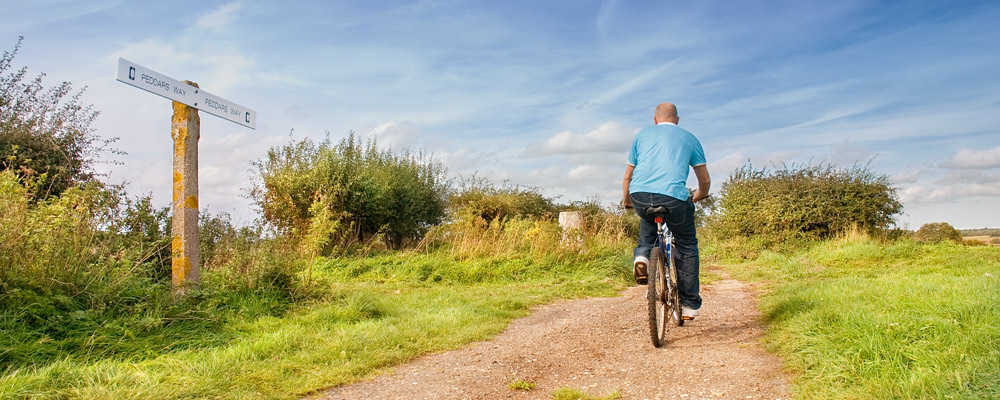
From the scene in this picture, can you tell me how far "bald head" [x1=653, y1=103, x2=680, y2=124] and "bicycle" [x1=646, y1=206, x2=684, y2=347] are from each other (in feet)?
2.87

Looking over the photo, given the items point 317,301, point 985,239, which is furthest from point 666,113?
point 985,239

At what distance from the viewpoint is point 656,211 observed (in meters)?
4.89

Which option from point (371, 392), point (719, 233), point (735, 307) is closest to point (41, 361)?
point (371, 392)

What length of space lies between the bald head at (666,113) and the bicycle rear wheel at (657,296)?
114 cm

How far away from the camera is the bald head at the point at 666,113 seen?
529 cm

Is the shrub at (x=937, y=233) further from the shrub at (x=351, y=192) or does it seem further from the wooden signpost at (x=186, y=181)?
the wooden signpost at (x=186, y=181)

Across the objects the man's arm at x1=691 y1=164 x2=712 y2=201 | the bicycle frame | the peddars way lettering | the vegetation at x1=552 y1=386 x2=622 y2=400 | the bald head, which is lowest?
the vegetation at x1=552 y1=386 x2=622 y2=400

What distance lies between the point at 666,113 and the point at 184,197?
16.2 feet

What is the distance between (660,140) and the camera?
199 inches

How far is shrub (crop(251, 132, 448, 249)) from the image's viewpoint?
47.4 ft

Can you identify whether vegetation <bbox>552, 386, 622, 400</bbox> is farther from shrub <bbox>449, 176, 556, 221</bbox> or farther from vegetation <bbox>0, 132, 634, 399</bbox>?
shrub <bbox>449, 176, 556, 221</bbox>

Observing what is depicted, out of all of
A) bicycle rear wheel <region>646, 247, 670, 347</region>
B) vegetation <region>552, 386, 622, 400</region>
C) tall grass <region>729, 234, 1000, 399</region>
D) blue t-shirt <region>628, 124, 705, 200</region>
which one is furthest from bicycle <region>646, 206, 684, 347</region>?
vegetation <region>552, 386, 622, 400</region>

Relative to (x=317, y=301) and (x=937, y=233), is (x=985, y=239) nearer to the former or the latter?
(x=937, y=233)

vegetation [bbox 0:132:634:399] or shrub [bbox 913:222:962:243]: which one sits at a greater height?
shrub [bbox 913:222:962:243]
